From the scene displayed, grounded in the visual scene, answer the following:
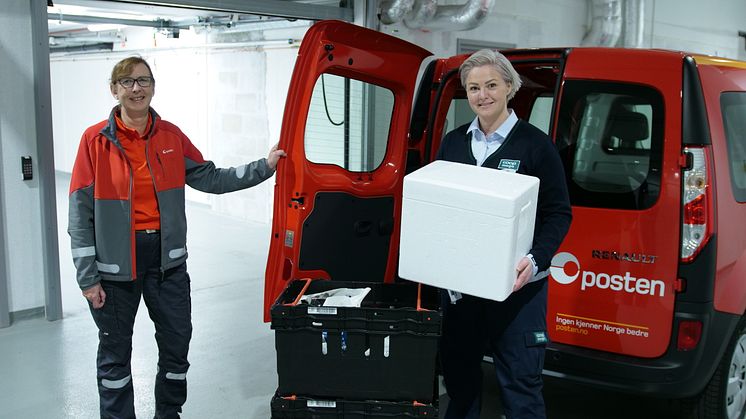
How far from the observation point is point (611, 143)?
9.75 ft

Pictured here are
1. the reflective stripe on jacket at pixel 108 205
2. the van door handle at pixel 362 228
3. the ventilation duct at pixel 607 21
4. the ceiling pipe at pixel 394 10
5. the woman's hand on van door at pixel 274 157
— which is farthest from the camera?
the ventilation duct at pixel 607 21

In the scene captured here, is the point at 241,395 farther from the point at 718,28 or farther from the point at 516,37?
the point at 718,28

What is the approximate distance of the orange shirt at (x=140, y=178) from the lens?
266 centimetres

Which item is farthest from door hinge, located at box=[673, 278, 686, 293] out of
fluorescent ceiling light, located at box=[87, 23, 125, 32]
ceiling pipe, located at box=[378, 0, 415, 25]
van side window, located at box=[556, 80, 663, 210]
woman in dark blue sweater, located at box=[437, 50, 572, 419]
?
fluorescent ceiling light, located at box=[87, 23, 125, 32]

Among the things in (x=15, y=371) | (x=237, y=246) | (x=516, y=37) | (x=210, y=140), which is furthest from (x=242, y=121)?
(x=15, y=371)

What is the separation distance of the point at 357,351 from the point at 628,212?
4.20 feet

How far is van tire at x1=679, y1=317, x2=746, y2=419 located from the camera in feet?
9.25

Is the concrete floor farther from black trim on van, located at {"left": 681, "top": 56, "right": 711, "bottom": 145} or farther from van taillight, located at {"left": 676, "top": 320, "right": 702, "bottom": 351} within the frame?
black trim on van, located at {"left": 681, "top": 56, "right": 711, "bottom": 145}

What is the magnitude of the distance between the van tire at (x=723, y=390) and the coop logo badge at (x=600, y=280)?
0.45 metres

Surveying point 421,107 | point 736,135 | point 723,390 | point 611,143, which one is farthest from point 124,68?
point 723,390

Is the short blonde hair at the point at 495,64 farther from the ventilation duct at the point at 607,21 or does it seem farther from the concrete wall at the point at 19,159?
the ventilation duct at the point at 607,21

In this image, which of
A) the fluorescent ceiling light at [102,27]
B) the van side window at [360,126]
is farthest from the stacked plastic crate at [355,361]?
the fluorescent ceiling light at [102,27]

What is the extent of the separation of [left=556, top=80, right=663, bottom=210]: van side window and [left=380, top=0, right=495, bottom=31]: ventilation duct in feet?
11.7

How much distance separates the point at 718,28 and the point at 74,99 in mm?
11558
